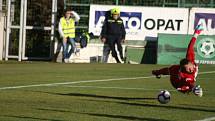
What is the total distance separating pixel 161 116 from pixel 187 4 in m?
20.9

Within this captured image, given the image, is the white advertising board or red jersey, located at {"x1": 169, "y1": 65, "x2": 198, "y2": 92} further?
the white advertising board

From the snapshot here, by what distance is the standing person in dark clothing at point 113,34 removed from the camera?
2809 cm

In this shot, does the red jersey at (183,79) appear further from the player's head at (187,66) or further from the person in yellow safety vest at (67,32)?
the person in yellow safety vest at (67,32)

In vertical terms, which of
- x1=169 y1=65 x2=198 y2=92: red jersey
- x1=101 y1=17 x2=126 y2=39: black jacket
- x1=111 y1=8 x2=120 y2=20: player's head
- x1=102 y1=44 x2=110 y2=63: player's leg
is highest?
x1=111 y1=8 x2=120 y2=20: player's head

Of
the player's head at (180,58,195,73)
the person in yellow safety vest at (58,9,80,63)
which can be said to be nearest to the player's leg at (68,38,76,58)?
the person in yellow safety vest at (58,9,80,63)

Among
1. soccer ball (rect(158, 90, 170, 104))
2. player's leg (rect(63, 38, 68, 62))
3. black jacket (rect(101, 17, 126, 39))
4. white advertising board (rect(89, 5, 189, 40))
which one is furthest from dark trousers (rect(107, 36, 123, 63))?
soccer ball (rect(158, 90, 170, 104))

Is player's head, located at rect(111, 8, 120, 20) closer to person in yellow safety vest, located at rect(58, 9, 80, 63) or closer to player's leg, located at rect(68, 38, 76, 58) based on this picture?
person in yellow safety vest, located at rect(58, 9, 80, 63)

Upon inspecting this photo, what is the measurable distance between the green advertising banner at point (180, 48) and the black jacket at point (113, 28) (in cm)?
161

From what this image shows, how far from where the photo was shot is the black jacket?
2816cm

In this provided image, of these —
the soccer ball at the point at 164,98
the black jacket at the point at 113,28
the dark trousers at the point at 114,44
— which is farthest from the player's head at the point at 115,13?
the soccer ball at the point at 164,98

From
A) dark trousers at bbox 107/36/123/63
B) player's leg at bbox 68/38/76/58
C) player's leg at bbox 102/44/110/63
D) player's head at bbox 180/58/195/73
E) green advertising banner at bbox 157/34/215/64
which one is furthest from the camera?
player's leg at bbox 102/44/110/63

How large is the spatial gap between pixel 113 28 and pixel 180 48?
292cm

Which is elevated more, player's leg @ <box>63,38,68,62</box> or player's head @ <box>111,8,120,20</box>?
player's head @ <box>111,8,120,20</box>

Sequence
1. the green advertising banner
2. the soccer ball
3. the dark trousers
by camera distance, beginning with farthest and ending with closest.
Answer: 1. the dark trousers
2. the green advertising banner
3. the soccer ball
